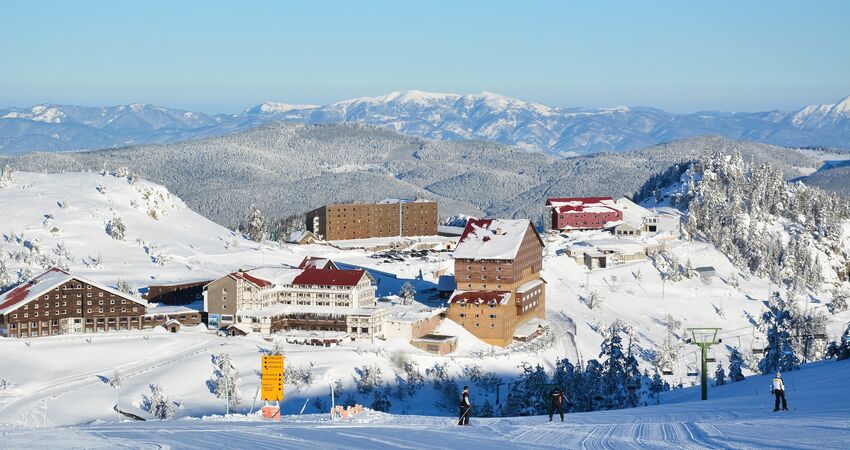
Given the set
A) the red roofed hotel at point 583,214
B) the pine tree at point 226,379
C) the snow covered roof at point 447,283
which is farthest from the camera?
the red roofed hotel at point 583,214

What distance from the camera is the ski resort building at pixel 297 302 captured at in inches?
2694

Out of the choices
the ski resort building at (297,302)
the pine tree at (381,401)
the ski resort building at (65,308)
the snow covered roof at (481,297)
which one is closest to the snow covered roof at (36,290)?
the ski resort building at (65,308)

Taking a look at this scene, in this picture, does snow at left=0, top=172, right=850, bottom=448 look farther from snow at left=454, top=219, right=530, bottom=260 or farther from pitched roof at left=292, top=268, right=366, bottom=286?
pitched roof at left=292, top=268, right=366, bottom=286

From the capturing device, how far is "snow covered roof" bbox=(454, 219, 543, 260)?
76625 mm

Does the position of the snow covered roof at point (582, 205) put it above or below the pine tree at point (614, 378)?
above

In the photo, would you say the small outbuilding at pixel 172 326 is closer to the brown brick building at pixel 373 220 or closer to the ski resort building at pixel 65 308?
the ski resort building at pixel 65 308

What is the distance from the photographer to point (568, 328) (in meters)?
81.2

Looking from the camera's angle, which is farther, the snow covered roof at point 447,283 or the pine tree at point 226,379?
the snow covered roof at point 447,283

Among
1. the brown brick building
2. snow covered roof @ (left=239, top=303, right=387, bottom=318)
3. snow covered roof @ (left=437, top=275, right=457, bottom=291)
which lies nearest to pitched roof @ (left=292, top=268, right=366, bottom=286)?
snow covered roof @ (left=239, top=303, right=387, bottom=318)

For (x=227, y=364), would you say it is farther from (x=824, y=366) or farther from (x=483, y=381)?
(x=824, y=366)

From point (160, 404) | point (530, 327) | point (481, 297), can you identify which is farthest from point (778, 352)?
point (160, 404)

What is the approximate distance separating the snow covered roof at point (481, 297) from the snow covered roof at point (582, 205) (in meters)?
47.6

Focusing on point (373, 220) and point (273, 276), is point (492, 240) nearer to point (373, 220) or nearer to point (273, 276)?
point (273, 276)

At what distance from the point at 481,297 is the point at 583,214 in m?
49.1
